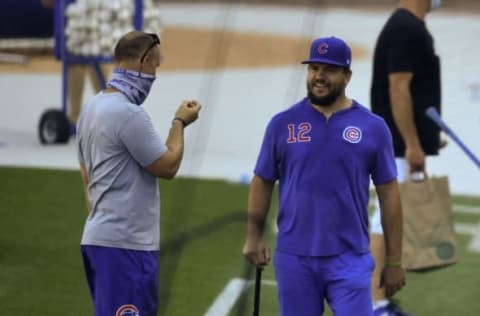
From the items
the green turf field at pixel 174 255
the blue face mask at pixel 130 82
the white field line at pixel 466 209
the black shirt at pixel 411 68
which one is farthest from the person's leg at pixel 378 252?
the white field line at pixel 466 209

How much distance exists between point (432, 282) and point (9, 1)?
845 centimetres

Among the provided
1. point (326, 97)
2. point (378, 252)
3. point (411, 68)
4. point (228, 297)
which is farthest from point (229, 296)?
point (326, 97)

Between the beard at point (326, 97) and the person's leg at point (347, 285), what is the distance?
2.13 ft

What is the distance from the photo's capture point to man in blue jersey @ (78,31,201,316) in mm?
4930

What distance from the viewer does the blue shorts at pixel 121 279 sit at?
4.94 metres

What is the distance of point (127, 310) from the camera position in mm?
4949

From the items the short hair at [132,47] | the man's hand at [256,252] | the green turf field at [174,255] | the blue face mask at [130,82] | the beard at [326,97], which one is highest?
the short hair at [132,47]

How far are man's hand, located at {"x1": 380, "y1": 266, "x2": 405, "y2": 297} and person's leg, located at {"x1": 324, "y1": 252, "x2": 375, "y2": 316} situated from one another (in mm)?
335

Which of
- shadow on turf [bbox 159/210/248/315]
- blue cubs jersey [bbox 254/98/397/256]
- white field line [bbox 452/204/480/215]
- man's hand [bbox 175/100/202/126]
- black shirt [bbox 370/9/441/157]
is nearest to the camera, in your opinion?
blue cubs jersey [bbox 254/98/397/256]

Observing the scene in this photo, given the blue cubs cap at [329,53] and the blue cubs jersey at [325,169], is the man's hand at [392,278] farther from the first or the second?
the blue cubs cap at [329,53]

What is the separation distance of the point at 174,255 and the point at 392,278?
319 centimetres

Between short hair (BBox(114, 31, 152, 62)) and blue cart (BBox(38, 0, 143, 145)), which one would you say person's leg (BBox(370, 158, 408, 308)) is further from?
blue cart (BBox(38, 0, 143, 145))

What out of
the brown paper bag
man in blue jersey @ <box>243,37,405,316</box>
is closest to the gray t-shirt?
man in blue jersey @ <box>243,37,405,316</box>

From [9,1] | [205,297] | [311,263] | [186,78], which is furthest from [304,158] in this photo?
[186,78]
